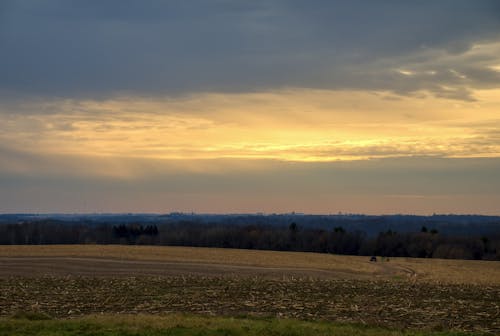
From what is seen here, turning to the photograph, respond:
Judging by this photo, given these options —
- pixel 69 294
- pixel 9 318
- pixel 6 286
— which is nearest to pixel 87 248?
pixel 6 286

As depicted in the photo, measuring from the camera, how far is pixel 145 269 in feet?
166

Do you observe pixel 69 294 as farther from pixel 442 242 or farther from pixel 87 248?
pixel 442 242

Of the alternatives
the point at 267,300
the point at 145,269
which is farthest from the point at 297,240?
the point at 267,300

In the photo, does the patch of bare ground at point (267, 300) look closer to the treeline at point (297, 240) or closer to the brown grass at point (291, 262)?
the brown grass at point (291, 262)

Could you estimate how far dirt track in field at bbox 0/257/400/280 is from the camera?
4656cm

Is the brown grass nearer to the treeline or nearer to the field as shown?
the field

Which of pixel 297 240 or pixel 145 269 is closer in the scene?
pixel 145 269

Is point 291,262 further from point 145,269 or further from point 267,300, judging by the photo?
point 267,300

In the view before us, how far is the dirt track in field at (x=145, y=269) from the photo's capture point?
46562 millimetres

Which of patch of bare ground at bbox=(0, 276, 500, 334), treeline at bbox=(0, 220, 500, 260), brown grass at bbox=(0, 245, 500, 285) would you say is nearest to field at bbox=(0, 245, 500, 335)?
patch of bare ground at bbox=(0, 276, 500, 334)

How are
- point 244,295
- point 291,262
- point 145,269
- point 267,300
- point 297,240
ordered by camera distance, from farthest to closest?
point 297,240, point 291,262, point 145,269, point 244,295, point 267,300

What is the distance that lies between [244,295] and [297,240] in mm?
86051

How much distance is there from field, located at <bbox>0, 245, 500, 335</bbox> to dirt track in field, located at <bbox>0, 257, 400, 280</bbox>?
83 millimetres

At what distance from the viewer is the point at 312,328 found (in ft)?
61.6
